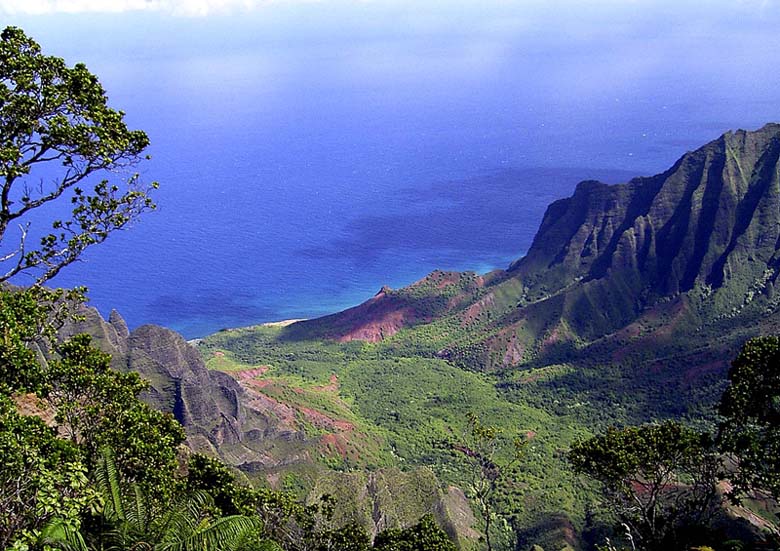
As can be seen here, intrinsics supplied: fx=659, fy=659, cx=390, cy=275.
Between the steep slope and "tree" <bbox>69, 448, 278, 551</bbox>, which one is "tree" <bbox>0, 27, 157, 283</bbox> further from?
the steep slope

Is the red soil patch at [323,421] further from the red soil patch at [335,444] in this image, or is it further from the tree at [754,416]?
the tree at [754,416]

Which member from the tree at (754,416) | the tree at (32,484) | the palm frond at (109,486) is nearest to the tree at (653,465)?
the tree at (754,416)

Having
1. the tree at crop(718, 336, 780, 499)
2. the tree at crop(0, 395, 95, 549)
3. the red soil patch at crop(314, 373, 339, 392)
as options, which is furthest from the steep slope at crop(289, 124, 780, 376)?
the tree at crop(0, 395, 95, 549)

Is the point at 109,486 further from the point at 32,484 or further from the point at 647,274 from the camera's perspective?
the point at 647,274

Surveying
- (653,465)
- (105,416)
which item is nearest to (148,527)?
(105,416)

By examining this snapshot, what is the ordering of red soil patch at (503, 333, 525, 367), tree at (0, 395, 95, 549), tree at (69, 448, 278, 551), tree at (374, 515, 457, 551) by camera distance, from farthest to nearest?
1. red soil patch at (503, 333, 525, 367)
2. tree at (374, 515, 457, 551)
3. tree at (69, 448, 278, 551)
4. tree at (0, 395, 95, 549)

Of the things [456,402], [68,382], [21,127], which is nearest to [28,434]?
[68,382]

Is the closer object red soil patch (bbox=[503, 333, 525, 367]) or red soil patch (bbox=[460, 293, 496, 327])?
red soil patch (bbox=[503, 333, 525, 367])
